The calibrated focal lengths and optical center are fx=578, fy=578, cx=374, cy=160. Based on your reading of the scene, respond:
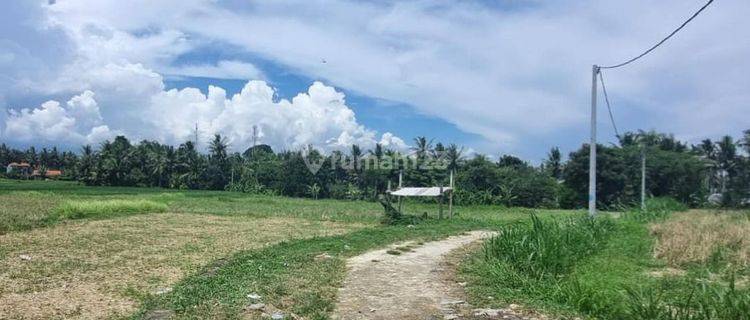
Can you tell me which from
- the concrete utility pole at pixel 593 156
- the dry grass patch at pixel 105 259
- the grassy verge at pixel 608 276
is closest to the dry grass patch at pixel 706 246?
the grassy verge at pixel 608 276

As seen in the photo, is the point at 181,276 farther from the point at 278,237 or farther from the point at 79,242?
the point at 278,237

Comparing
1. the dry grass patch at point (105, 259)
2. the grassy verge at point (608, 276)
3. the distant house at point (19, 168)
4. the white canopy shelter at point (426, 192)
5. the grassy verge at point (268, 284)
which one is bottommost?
the dry grass patch at point (105, 259)

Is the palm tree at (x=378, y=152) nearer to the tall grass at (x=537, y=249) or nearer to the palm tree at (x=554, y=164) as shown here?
the palm tree at (x=554, y=164)

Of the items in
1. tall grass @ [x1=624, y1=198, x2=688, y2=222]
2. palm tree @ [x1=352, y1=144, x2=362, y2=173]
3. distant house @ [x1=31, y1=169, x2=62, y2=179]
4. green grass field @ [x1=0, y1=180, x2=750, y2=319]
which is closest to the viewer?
green grass field @ [x1=0, y1=180, x2=750, y2=319]

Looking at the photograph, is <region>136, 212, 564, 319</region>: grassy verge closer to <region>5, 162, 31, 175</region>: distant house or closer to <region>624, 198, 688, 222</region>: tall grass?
<region>624, 198, 688, 222</region>: tall grass

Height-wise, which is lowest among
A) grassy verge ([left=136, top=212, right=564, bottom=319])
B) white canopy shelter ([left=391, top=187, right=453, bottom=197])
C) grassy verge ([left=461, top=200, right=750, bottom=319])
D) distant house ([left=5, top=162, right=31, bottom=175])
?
grassy verge ([left=136, top=212, right=564, bottom=319])

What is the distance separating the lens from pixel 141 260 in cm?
1058

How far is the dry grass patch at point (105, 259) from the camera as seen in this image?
6993mm

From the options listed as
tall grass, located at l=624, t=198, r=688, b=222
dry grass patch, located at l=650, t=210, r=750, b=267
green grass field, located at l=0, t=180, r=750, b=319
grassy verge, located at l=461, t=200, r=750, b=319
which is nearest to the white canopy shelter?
green grass field, located at l=0, t=180, r=750, b=319

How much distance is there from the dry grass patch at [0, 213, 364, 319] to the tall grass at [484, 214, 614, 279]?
205 inches

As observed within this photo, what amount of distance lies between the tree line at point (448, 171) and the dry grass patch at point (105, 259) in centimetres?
2771

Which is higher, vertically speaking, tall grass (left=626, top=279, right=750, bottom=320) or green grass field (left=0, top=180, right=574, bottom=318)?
tall grass (left=626, top=279, right=750, bottom=320)

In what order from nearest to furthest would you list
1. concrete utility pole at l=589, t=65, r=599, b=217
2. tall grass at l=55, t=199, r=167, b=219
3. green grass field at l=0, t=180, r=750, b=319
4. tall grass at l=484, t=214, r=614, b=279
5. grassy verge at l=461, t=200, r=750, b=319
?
grassy verge at l=461, t=200, r=750, b=319, green grass field at l=0, t=180, r=750, b=319, tall grass at l=484, t=214, r=614, b=279, concrete utility pole at l=589, t=65, r=599, b=217, tall grass at l=55, t=199, r=167, b=219

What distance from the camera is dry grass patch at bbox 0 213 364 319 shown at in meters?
6.99
